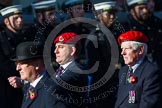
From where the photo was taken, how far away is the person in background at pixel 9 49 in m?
6.50

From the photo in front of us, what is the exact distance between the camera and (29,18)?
7125mm

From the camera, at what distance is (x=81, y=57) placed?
644cm

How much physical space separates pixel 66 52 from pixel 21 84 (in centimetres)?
59

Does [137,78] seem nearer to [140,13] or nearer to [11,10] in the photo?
[140,13]

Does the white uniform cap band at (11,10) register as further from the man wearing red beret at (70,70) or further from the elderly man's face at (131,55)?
the elderly man's face at (131,55)

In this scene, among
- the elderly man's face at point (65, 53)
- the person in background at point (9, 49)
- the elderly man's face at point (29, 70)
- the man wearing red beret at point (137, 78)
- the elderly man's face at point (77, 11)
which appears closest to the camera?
the elderly man's face at point (29, 70)

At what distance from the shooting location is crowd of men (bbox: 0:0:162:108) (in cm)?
519

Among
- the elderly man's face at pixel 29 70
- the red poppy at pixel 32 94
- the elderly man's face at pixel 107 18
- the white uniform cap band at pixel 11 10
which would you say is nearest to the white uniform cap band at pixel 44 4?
the white uniform cap band at pixel 11 10

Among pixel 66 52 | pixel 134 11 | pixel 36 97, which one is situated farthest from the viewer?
pixel 134 11

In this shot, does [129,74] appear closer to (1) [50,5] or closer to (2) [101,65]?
(2) [101,65]

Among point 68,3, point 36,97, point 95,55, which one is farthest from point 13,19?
point 36,97

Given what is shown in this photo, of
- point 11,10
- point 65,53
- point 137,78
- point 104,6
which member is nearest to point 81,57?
point 104,6

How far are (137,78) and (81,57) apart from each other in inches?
41.1

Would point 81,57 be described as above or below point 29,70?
below
